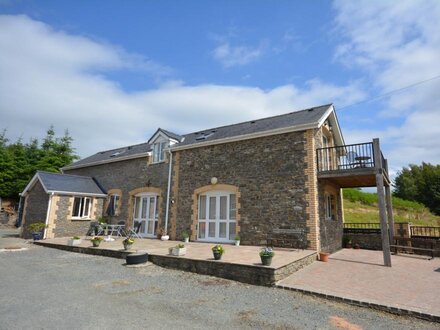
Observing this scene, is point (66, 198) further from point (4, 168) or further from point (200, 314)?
point (4, 168)

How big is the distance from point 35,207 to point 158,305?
542 inches

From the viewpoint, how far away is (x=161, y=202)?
14242 millimetres

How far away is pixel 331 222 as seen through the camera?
472 inches

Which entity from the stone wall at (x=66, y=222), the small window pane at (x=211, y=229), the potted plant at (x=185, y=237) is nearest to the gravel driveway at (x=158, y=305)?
the small window pane at (x=211, y=229)

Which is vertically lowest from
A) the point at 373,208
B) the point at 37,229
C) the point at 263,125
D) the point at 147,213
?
the point at 37,229

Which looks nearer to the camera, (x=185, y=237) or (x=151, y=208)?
(x=185, y=237)

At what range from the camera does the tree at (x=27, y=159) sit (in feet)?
86.2

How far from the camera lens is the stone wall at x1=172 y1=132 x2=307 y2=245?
1020 cm

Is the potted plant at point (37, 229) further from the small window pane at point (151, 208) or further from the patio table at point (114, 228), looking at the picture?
the small window pane at point (151, 208)

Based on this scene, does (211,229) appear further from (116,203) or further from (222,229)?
(116,203)

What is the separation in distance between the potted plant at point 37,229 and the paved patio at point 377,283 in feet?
41.2

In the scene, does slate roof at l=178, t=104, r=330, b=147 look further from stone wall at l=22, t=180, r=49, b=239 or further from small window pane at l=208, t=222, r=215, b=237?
stone wall at l=22, t=180, r=49, b=239

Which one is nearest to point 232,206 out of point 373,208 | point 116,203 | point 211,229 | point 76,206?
point 211,229

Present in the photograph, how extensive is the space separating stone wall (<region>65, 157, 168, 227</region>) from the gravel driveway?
7344 millimetres
